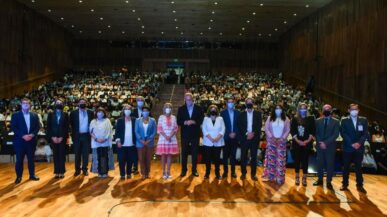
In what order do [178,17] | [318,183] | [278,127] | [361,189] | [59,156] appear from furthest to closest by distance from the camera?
[178,17] < [59,156] < [278,127] < [318,183] < [361,189]

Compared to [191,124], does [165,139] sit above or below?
below

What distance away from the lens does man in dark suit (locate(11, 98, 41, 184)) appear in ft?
23.6

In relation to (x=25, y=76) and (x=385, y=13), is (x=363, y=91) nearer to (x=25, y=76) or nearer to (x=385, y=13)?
(x=385, y=13)

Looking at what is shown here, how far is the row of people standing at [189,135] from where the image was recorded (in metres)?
7.05

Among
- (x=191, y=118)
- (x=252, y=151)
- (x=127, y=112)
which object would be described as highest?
(x=127, y=112)

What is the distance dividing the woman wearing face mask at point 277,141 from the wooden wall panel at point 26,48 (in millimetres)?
13909

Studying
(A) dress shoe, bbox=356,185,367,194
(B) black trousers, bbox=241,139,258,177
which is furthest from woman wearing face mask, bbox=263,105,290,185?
(A) dress shoe, bbox=356,185,367,194

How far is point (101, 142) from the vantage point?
24.6 feet

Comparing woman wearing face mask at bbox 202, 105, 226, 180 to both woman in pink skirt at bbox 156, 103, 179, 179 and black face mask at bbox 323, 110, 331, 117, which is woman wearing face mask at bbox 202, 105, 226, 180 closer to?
woman in pink skirt at bbox 156, 103, 179, 179

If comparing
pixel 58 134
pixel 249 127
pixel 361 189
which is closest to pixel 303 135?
pixel 249 127

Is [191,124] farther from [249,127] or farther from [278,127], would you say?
[278,127]

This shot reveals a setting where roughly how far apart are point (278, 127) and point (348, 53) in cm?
1076

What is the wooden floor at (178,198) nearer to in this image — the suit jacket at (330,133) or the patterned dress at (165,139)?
the patterned dress at (165,139)

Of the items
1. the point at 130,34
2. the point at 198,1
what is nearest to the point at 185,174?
the point at 198,1
